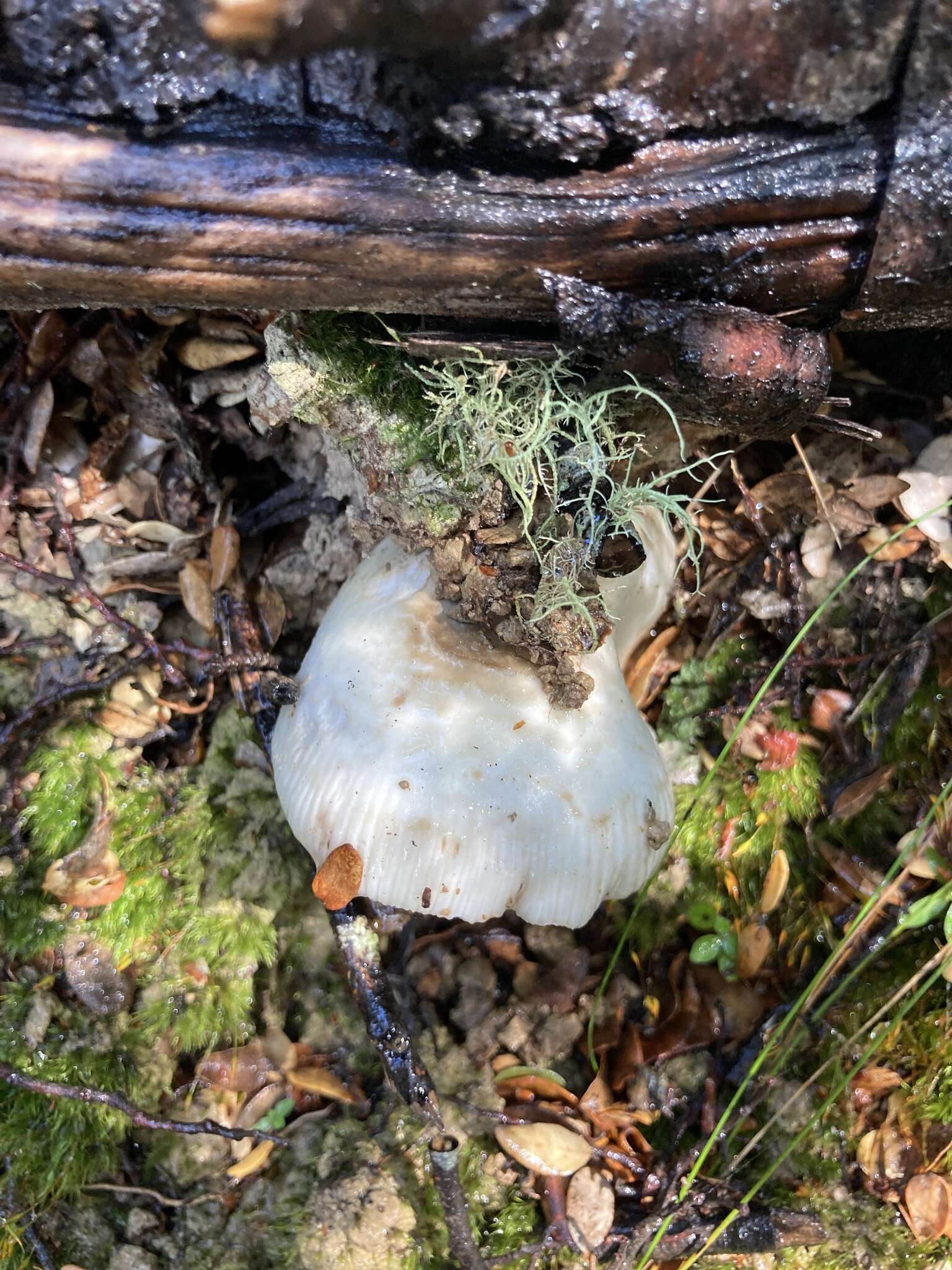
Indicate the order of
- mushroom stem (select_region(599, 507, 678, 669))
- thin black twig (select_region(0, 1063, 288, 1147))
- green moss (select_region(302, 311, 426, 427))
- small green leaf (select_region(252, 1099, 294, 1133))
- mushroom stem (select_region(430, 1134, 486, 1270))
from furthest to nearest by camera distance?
1. small green leaf (select_region(252, 1099, 294, 1133))
2. mushroom stem (select_region(599, 507, 678, 669))
3. thin black twig (select_region(0, 1063, 288, 1147))
4. mushroom stem (select_region(430, 1134, 486, 1270))
5. green moss (select_region(302, 311, 426, 427))

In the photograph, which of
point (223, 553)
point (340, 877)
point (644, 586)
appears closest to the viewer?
point (340, 877)

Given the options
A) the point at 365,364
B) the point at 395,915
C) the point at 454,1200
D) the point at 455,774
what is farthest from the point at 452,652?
the point at 454,1200

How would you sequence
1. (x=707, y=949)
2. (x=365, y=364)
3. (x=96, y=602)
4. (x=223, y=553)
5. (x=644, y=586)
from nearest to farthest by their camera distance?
1. (x=365, y=364)
2. (x=644, y=586)
3. (x=707, y=949)
4. (x=96, y=602)
5. (x=223, y=553)

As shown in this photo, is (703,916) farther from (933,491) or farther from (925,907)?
(933,491)

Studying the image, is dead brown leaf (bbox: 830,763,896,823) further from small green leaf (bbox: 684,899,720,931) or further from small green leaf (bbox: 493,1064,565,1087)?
small green leaf (bbox: 493,1064,565,1087)

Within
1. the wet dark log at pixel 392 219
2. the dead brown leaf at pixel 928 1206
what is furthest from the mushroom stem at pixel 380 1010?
the wet dark log at pixel 392 219

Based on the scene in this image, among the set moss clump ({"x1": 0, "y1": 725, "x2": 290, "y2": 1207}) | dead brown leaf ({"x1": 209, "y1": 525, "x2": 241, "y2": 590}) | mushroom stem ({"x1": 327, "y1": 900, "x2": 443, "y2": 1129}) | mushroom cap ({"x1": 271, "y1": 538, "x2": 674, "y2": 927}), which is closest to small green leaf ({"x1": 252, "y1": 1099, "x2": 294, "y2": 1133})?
moss clump ({"x1": 0, "y1": 725, "x2": 290, "y2": 1207})
